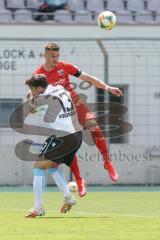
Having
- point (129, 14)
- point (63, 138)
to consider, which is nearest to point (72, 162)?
point (63, 138)

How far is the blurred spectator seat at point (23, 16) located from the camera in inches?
839

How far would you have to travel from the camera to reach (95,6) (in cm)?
2245

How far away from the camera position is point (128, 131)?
18.8 metres

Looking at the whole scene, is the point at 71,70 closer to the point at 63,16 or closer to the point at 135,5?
the point at 63,16

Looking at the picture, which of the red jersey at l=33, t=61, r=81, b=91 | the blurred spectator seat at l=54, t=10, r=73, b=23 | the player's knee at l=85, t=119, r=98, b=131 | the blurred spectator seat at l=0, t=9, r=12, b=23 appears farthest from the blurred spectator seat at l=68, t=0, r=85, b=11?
the red jersey at l=33, t=61, r=81, b=91

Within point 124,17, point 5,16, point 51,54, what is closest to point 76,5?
point 124,17

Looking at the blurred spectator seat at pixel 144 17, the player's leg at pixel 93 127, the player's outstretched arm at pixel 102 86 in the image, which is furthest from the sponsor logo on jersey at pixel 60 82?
the blurred spectator seat at pixel 144 17

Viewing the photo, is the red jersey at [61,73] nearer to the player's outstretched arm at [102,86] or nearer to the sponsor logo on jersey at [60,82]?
the sponsor logo on jersey at [60,82]

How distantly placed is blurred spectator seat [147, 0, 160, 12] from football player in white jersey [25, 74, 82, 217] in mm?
12510

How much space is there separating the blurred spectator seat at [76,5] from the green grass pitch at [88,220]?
28.1 feet

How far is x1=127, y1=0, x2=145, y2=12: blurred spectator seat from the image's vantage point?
2272 centimetres

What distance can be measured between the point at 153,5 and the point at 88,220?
1387 centimetres

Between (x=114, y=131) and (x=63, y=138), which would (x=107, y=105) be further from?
(x=63, y=138)

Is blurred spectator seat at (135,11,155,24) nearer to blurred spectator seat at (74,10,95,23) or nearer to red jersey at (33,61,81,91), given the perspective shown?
blurred spectator seat at (74,10,95,23)
